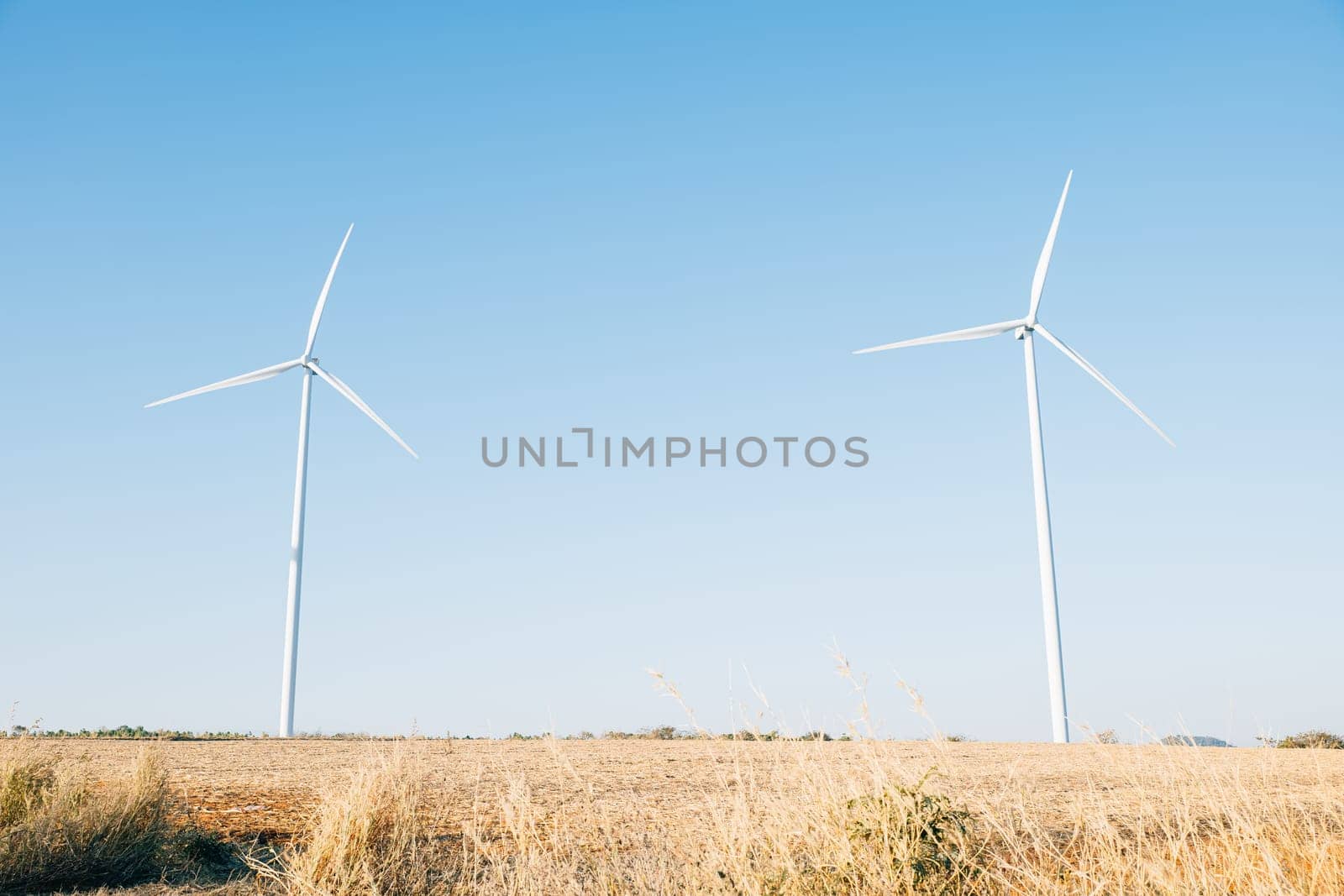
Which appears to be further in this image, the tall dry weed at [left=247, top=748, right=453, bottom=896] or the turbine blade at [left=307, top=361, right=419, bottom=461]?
the turbine blade at [left=307, top=361, right=419, bottom=461]

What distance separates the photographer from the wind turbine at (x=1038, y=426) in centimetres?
3884

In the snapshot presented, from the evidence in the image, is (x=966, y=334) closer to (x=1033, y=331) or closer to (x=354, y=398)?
(x=1033, y=331)

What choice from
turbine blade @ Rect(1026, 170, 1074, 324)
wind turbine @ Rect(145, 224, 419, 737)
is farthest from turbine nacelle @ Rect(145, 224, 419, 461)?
turbine blade @ Rect(1026, 170, 1074, 324)

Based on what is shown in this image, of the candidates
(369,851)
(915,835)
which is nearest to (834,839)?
(915,835)

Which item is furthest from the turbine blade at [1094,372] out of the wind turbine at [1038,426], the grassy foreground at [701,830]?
the grassy foreground at [701,830]

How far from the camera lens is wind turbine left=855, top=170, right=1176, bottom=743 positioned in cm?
3884

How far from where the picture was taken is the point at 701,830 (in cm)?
1168

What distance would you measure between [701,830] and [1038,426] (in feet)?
113

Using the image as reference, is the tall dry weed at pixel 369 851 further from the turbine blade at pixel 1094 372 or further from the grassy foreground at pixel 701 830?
the turbine blade at pixel 1094 372

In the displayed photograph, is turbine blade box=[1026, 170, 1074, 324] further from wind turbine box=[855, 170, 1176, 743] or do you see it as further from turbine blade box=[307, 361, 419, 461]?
turbine blade box=[307, 361, 419, 461]

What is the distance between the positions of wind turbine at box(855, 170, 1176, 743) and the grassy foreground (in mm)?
19534

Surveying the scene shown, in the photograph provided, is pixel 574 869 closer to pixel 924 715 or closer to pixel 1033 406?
pixel 924 715

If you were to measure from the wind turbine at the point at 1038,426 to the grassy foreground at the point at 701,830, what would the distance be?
64.1 ft

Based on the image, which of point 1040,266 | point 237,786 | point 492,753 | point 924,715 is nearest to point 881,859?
point 924,715
